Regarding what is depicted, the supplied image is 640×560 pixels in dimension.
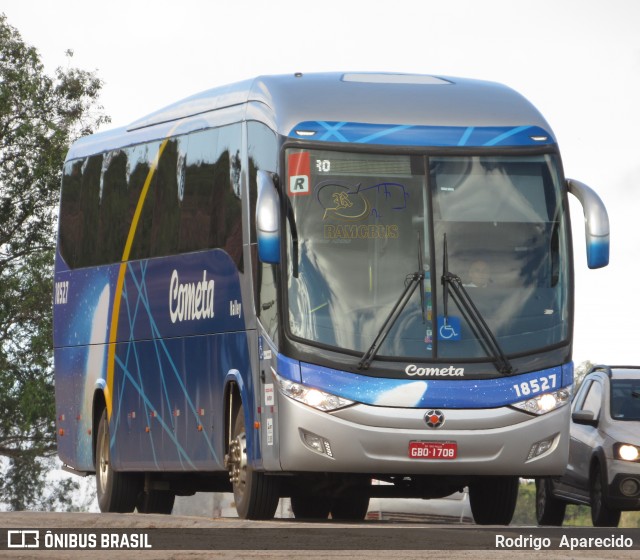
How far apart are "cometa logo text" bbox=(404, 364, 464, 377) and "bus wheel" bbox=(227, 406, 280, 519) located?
6.35 feet

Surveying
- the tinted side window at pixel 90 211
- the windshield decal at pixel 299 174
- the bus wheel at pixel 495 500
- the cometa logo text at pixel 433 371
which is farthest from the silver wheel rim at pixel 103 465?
the cometa logo text at pixel 433 371

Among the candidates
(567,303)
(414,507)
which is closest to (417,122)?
(567,303)

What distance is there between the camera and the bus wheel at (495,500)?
1795 centimetres

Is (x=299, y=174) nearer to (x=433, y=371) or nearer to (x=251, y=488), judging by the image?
(x=433, y=371)

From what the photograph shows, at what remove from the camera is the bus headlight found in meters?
15.8

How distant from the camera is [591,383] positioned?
22.5 meters

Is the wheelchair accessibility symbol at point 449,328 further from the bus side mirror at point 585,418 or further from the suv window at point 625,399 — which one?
the suv window at point 625,399

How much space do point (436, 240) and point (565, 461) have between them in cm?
211

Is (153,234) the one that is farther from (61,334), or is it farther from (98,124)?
(98,124)

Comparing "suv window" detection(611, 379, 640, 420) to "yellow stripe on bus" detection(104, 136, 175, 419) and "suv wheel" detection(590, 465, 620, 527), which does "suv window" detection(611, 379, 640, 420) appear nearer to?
"suv wheel" detection(590, 465, 620, 527)

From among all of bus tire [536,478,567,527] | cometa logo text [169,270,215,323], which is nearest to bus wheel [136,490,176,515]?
cometa logo text [169,270,215,323]

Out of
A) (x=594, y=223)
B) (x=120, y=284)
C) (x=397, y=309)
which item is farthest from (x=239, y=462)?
(x=120, y=284)

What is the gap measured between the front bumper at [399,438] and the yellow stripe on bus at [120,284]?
543 cm

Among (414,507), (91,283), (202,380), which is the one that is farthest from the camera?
(414,507)
